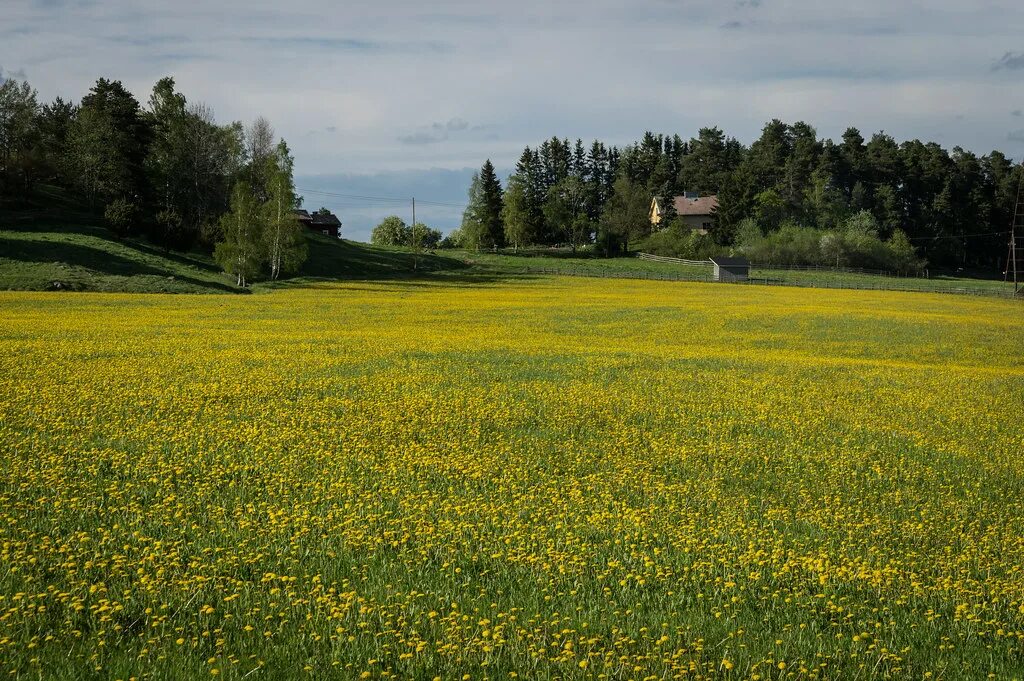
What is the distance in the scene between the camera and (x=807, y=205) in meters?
154

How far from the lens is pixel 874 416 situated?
752 inches

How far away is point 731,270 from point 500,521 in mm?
102445

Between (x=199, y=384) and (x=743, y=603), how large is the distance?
15.4m

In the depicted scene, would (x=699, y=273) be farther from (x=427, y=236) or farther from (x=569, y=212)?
(x=427, y=236)

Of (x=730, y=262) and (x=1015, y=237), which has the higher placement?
(x=1015, y=237)

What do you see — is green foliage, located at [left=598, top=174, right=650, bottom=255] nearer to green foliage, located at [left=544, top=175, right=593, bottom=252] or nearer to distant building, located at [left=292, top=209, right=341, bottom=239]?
green foliage, located at [left=544, top=175, right=593, bottom=252]

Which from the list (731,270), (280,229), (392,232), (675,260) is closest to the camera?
(280,229)

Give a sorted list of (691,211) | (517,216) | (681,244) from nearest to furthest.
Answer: (681,244), (517,216), (691,211)

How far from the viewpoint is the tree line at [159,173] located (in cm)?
7775

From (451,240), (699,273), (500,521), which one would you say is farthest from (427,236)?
(500,521)

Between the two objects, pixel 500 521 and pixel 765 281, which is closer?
pixel 500 521

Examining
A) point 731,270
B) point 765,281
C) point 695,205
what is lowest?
point 765,281

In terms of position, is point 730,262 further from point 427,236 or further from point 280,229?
point 427,236

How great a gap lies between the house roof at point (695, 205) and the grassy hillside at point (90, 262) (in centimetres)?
8445
